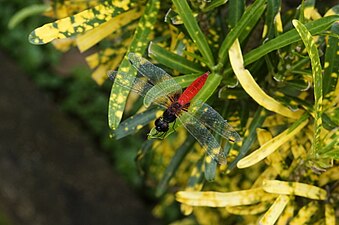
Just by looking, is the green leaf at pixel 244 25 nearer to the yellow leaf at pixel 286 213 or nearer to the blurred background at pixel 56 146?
the yellow leaf at pixel 286 213

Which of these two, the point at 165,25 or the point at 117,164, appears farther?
the point at 117,164

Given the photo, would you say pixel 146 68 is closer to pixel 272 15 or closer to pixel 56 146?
pixel 272 15

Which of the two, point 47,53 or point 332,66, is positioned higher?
point 332,66

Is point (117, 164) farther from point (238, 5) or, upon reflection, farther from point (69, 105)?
point (238, 5)

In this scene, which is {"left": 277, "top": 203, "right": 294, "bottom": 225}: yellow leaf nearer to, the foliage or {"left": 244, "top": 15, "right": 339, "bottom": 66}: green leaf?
the foliage

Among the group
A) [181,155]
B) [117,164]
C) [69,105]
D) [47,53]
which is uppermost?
[181,155]

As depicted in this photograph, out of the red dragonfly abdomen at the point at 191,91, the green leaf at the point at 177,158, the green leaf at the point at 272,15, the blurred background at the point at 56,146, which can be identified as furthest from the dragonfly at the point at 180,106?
the blurred background at the point at 56,146

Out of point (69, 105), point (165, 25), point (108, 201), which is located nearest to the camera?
point (165, 25)

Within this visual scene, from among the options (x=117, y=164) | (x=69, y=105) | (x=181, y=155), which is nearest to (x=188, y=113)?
(x=181, y=155)
